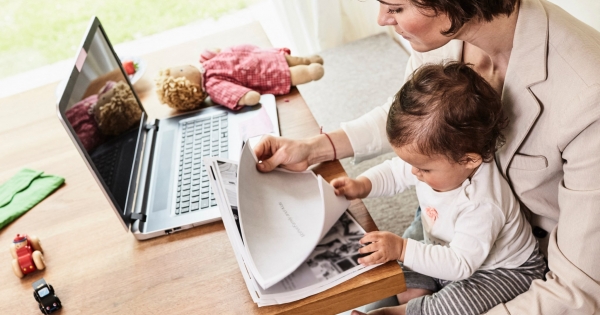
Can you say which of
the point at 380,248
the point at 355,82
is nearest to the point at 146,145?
the point at 380,248

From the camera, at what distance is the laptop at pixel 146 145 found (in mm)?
1078

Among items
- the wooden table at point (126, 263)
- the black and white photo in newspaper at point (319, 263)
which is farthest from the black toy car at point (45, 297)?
the black and white photo in newspaper at point (319, 263)

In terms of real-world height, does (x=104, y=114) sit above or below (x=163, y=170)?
above

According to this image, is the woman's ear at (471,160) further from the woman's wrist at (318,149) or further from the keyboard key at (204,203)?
the keyboard key at (204,203)

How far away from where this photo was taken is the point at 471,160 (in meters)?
1.00

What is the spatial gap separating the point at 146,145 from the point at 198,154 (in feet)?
0.47

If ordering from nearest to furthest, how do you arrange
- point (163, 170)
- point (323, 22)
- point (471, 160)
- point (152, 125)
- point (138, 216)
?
point (471, 160)
point (138, 216)
point (163, 170)
point (152, 125)
point (323, 22)

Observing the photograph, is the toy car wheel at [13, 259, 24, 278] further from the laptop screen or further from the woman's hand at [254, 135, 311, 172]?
the woman's hand at [254, 135, 311, 172]

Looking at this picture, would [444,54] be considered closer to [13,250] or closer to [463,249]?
[463,249]

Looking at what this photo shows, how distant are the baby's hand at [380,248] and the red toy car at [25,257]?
24.4 inches

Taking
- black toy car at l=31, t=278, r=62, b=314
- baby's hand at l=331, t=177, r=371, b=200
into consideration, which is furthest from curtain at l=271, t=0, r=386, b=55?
black toy car at l=31, t=278, r=62, b=314

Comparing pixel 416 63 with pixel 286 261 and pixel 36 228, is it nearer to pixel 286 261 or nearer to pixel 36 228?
pixel 286 261

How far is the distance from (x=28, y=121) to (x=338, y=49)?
66.9 inches

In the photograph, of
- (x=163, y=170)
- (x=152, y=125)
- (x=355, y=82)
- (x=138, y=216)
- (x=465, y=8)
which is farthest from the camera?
(x=355, y=82)
